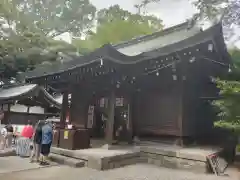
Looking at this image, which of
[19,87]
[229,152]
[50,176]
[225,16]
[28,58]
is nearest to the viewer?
[50,176]

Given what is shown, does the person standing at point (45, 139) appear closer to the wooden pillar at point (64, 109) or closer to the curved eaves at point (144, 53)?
the curved eaves at point (144, 53)

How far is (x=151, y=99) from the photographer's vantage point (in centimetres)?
1112

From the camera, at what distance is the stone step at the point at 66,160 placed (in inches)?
328

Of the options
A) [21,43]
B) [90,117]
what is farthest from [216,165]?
[21,43]

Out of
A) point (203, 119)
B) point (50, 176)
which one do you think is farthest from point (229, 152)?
point (50, 176)

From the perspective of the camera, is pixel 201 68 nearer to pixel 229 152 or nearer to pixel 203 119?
pixel 203 119

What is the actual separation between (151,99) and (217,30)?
3.75 metres

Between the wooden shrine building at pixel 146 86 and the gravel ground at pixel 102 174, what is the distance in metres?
1.86

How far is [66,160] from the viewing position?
8688mm

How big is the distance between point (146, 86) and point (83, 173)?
194 inches

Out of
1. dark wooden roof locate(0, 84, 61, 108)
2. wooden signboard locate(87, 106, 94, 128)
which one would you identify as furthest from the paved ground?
dark wooden roof locate(0, 84, 61, 108)

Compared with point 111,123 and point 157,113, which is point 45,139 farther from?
point 157,113

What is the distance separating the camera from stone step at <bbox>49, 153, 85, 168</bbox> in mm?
8320

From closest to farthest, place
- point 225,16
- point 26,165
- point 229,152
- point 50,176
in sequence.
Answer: point 50,176
point 26,165
point 225,16
point 229,152
